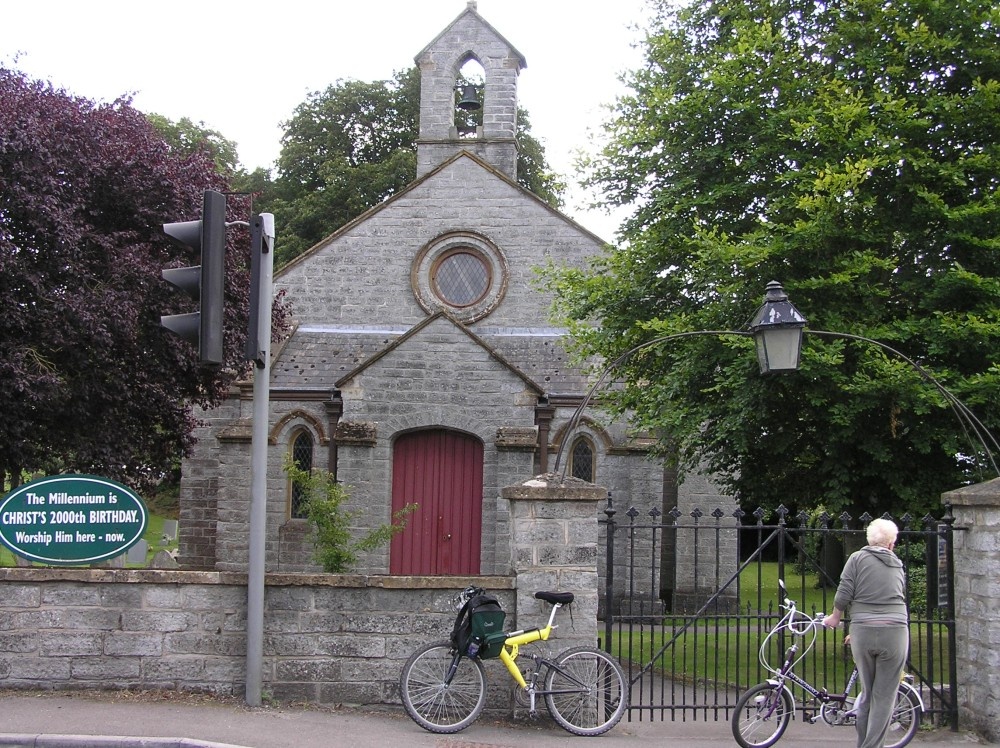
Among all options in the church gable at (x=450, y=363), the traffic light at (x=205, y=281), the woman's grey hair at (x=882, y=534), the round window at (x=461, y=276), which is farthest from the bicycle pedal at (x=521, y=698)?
the round window at (x=461, y=276)

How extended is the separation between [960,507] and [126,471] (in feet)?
33.2

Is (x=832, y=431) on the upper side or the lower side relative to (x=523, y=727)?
upper

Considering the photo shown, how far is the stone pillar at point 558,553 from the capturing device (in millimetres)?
8195

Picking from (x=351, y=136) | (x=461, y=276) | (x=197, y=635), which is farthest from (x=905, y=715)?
(x=351, y=136)

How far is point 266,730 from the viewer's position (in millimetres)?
7422

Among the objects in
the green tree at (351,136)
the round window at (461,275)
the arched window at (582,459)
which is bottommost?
the arched window at (582,459)

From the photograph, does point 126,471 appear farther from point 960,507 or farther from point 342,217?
point 342,217

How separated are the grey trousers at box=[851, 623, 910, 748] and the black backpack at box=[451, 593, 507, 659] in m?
2.54

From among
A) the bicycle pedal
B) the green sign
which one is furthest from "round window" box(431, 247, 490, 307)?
the bicycle pedal

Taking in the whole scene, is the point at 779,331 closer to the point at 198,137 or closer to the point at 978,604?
the point at 978,604

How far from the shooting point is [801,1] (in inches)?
538

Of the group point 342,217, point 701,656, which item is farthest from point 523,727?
point 342,217

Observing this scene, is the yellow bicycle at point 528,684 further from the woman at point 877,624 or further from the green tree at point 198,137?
the green tree at point 198,137

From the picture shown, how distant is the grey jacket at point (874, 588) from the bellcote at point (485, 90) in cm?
1430
